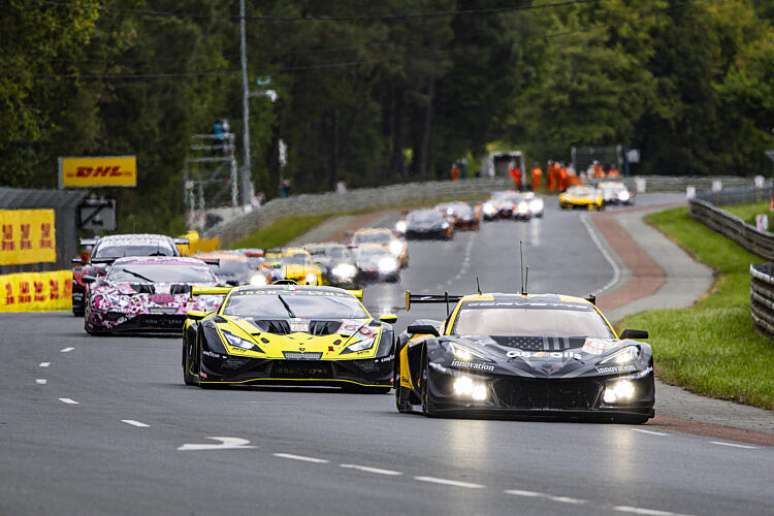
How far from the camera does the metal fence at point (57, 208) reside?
4569 centimetres

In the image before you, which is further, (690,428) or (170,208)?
(170,208)

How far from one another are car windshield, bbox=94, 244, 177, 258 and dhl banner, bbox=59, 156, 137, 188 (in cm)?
2752

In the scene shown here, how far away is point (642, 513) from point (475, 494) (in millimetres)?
1103

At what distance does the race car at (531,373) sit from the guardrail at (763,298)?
1094 cm

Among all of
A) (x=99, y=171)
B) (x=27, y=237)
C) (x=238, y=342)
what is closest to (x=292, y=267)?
(x=27, y=237)

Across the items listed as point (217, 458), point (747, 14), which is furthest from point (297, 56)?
point (217, 458)

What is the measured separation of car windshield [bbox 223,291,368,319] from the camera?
66.5ft

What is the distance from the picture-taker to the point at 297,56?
126 meters

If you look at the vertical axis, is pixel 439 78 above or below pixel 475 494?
above

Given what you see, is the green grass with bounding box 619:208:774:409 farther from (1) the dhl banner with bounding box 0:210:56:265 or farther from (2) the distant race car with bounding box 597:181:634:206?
(2) the distant race car with bounding box 597:181:634:206

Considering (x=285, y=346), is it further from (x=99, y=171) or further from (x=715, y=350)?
(x=99, y=171)

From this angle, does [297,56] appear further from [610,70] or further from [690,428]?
[690,428]

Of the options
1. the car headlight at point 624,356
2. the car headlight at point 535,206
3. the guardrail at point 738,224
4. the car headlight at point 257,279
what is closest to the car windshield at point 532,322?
the car headlight at point 624,356

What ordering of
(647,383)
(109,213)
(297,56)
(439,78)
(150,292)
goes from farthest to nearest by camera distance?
1. (439,78)
2. (297,56)
3. (109,213)
4. (150,292)
5. (647,383)
